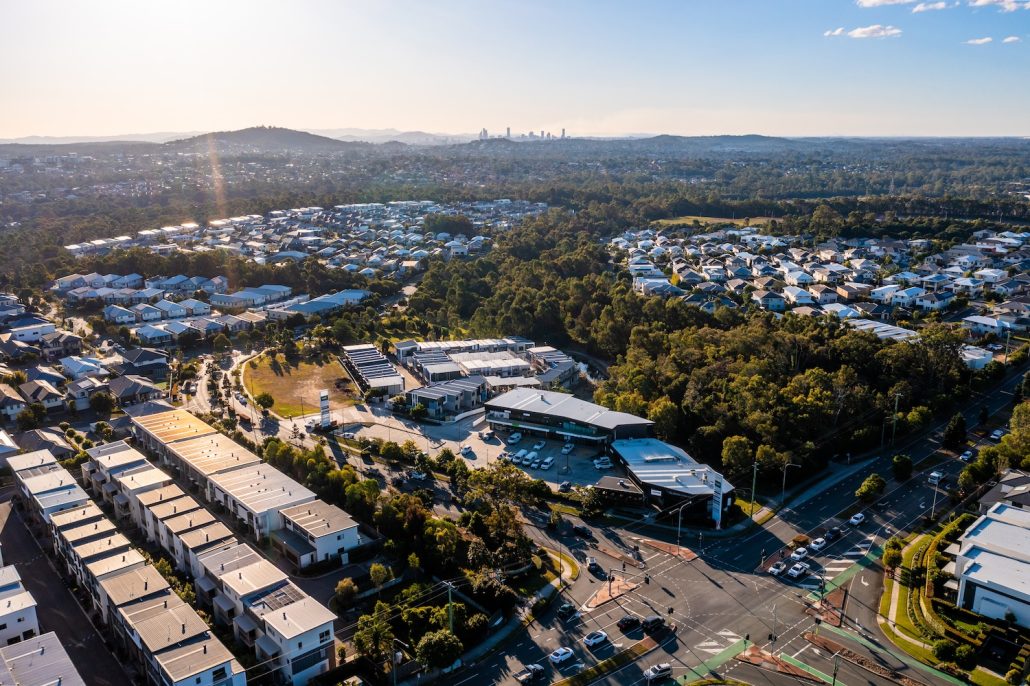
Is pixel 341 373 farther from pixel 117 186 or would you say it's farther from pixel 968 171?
pixel 968 171

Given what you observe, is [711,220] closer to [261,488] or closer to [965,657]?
[261,488]

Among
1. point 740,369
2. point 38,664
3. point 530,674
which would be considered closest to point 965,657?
point 530,674

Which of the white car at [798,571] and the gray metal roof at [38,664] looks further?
the white car at [798,571]

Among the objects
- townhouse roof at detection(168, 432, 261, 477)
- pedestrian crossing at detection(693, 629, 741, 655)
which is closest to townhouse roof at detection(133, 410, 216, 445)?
townhouse roof at detection(168, 432, 261, 477)

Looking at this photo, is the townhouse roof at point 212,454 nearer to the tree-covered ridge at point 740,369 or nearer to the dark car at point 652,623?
the dark car at point 652,623

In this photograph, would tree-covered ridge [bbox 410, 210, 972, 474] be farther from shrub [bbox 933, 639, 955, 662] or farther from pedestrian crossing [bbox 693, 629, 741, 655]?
shrub [bbox 933, 639, 955, 662]

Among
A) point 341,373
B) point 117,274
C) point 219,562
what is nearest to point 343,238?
point 117,274

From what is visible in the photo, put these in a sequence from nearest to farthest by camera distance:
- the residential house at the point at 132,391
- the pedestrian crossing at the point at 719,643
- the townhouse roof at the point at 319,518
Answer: the pedestrian crossing at the point at 719,643
the townhouse roof at the point at 319,518
the residential house at the point at 132,391

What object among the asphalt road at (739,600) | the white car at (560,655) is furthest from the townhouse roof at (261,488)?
the white car at (560,655)
